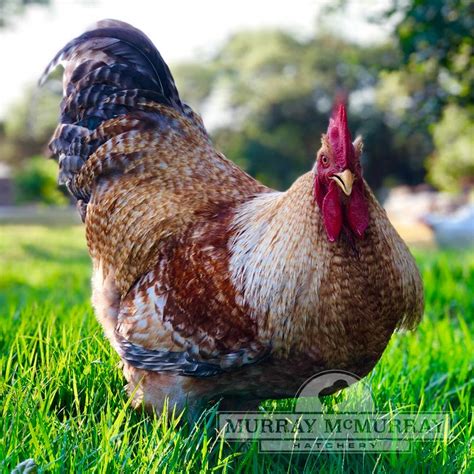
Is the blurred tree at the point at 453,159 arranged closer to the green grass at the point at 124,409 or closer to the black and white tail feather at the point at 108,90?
the green grass at the point at 124,409

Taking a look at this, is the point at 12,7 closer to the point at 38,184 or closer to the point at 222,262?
the point at 38,184

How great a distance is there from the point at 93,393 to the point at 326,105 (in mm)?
32188

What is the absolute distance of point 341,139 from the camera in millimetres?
2396

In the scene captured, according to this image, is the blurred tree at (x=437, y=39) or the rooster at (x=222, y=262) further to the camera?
the blurred tree at (x=437, y=39)

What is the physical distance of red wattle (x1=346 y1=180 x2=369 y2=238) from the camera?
7.88 feet

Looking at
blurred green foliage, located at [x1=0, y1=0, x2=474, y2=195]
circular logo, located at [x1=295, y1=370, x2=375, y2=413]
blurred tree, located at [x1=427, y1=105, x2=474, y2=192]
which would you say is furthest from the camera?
blurred green foliage, located at [x1=0, y1=0, x2=474, y2=195]

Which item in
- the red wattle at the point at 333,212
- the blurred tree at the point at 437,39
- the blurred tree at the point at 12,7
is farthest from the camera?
the blurred tree at the point at 12,7

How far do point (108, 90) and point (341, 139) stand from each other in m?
1.57

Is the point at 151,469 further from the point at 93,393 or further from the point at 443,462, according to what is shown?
the point at 443,462

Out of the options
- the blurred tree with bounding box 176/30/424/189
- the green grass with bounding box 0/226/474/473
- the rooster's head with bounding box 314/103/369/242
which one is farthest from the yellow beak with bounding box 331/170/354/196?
the blurred tree with bounding box 176/30/424/189

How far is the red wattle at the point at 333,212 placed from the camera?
241cm

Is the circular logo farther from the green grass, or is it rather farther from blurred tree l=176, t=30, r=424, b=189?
blurred tree l=176, t=30, r=424, b=189

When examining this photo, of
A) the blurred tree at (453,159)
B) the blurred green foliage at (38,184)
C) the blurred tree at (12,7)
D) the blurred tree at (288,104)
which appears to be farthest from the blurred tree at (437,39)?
the blurred tree at (288,104)

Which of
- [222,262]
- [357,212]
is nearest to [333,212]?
[357,212]
